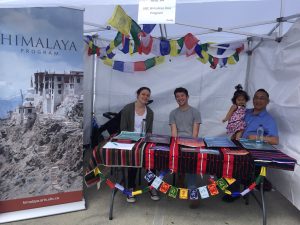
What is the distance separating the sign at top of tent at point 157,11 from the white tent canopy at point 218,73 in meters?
0.14

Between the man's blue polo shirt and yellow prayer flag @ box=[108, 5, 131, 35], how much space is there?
5.20 feet

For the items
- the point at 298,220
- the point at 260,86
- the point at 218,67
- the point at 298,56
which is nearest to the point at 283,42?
the point at 298,56

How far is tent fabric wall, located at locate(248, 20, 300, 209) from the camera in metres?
2.56

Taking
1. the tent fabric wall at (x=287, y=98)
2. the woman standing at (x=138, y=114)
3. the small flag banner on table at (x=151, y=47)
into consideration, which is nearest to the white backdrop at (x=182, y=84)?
the small flag banner on table at (x=151, y=47)

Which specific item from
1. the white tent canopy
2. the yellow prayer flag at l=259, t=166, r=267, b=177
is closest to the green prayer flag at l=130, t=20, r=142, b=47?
the white tent canopy

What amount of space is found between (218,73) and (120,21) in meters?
2.41

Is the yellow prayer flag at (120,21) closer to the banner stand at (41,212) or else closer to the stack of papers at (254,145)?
the stack of papers at (254,145)

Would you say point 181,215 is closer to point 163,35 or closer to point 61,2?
point 61,2

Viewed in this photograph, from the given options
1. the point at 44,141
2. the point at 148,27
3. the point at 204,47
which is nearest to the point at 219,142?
the point at 148,27

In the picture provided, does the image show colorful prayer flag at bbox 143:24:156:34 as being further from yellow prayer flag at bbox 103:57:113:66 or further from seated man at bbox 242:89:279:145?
seated man at bbox 242:89:279:145

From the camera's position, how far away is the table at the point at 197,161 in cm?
209

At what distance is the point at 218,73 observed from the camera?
427 cm

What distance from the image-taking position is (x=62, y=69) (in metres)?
2.32

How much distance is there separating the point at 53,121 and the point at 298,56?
7.91ft
